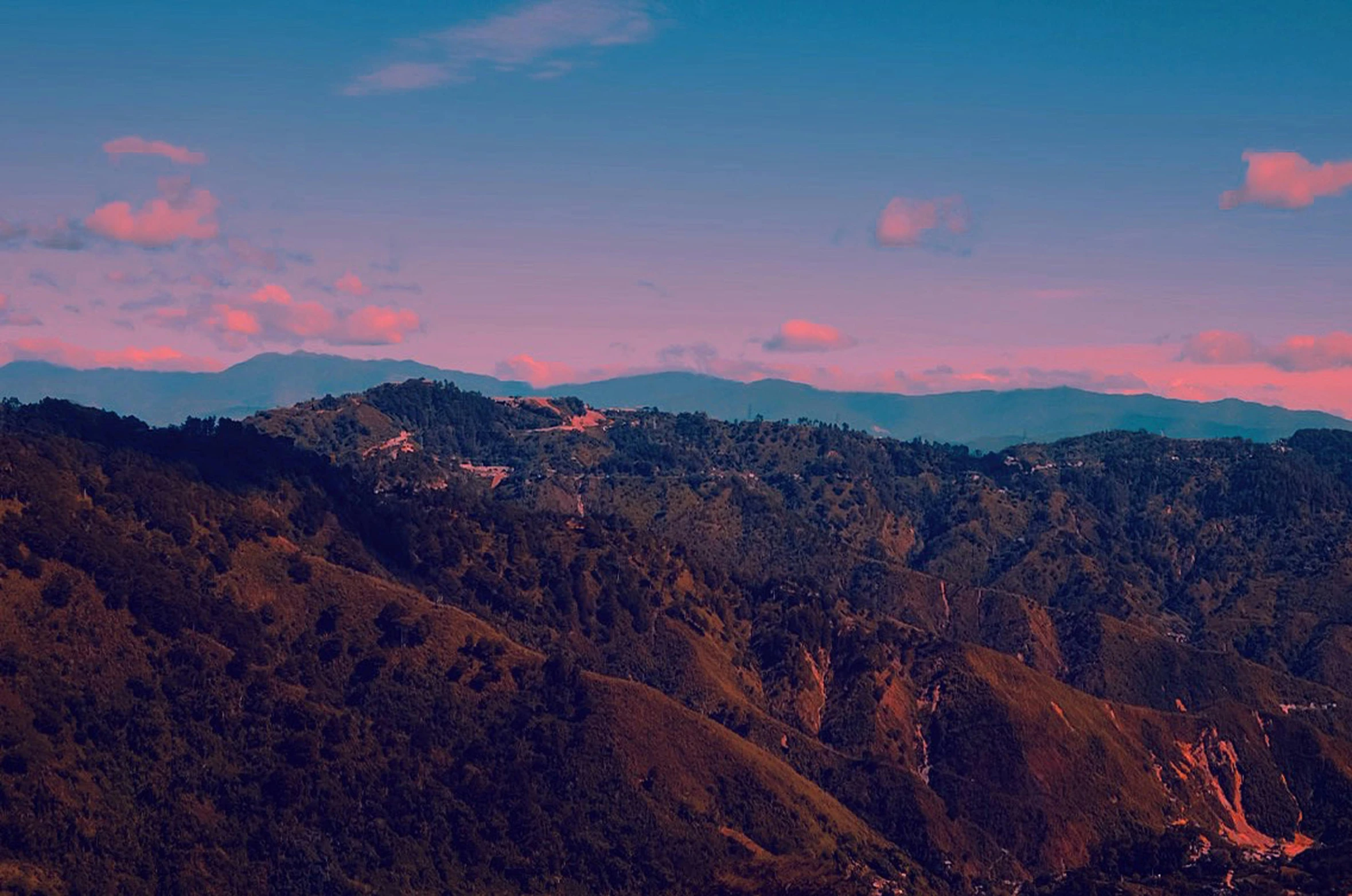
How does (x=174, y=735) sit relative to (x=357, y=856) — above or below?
above

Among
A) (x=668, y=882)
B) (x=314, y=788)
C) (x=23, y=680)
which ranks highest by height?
(x=23, y=680)

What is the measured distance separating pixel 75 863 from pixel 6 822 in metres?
9.79

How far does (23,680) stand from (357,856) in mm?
53822

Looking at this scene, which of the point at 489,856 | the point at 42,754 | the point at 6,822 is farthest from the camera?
the point at 489,856

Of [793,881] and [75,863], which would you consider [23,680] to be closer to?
[75,863]

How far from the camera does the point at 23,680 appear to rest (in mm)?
192625

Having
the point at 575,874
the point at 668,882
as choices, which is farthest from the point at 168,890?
the point at 668,882

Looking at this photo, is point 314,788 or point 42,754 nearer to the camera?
point 42,754

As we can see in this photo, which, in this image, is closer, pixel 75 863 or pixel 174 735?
pixel 75 863

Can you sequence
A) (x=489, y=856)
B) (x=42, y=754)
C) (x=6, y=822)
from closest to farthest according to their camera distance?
(x=6, y=822)
(x=42, y=754)
(x=489, y=856)

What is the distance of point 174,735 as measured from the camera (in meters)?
200

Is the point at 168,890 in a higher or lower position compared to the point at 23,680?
lower

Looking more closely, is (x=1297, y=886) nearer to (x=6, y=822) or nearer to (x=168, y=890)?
(x=168, y=890)

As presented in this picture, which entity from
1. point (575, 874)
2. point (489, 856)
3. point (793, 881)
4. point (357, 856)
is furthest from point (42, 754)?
point (793, 881)
